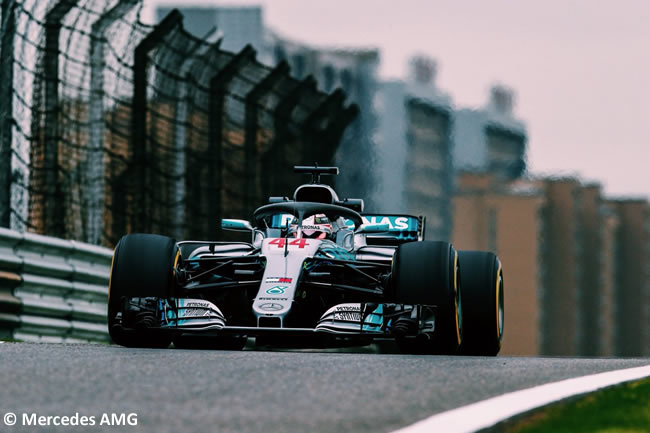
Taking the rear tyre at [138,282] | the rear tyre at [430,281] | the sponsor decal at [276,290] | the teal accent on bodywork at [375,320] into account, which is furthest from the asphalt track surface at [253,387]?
the rear tyre at [138,282]

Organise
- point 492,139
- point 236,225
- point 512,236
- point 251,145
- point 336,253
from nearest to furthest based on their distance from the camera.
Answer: point 336,253
point 236,225
point 251,145
point 512,236
point 492,139

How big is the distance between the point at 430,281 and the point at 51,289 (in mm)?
3772

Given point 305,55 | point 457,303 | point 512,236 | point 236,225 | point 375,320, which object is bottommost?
point 375,320

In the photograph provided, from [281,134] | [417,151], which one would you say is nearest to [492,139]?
[417,151]

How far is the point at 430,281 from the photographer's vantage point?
10.4 metres

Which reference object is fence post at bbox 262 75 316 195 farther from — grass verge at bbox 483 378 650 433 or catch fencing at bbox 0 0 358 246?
grass verge at bbox 483 378 650 433

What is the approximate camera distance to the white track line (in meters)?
5.44

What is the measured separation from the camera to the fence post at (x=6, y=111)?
12.2 metres

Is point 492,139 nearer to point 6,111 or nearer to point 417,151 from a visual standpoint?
point 417,151

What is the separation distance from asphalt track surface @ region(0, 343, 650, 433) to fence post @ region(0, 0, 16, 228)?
11.5ft

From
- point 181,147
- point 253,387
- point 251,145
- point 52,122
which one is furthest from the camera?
point 251,145

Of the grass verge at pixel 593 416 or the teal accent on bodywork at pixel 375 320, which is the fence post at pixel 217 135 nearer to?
the teal accent on bodywork at pixel 375 320

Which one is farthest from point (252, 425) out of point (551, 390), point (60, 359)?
point (60, 359)
